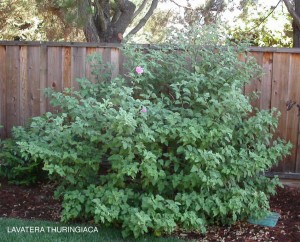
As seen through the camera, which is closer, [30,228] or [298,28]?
[30,228]

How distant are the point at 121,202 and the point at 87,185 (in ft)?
1.58

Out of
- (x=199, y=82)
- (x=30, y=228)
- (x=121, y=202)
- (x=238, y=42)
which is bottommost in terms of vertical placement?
(x=30, y=228)

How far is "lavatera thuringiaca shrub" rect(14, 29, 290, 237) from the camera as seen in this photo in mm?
4195

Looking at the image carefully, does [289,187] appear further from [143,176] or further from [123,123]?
[123,123]

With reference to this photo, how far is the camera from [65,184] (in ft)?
15.8

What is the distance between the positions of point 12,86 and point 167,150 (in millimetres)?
2658

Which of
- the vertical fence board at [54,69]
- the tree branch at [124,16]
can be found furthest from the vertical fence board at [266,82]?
the tree branch at [124,16]

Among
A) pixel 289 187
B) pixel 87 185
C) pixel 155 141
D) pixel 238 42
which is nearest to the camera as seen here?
pixel 155 141

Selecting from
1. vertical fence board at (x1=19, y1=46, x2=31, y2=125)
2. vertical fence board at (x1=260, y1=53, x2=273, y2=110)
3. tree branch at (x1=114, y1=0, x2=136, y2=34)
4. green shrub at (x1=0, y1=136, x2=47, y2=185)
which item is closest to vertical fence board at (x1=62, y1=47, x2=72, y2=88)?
vertical fence board at (x1=19, y1=46, x2=31, y2=125)

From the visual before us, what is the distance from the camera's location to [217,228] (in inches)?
187

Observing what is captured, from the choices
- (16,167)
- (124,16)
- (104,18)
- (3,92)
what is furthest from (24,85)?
Answer: (124,16)

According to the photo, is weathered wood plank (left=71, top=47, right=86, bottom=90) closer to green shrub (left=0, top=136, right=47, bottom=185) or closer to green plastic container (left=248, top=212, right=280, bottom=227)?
green shrub (left=0, top=136, right=47, bottom=185)

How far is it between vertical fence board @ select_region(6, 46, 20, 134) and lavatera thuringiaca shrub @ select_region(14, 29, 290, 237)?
1459 millimetres

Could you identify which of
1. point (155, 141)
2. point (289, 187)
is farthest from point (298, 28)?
point (155, 141)
